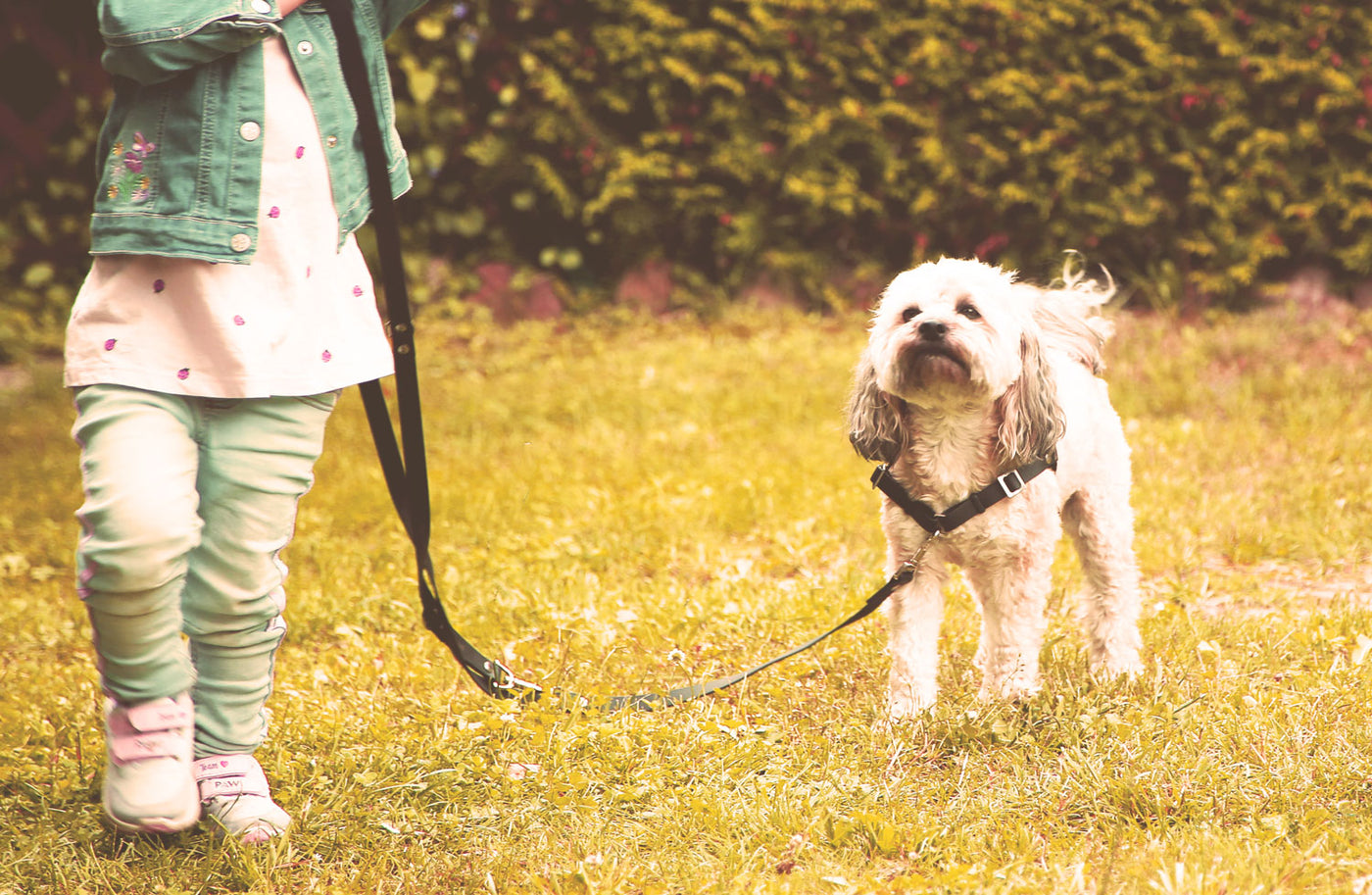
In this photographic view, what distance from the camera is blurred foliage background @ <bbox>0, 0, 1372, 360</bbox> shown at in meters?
8.00

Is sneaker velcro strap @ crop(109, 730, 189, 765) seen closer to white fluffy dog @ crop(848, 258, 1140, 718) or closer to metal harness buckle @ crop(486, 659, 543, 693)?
metal harness buckle @ crop(486, 659, 543, 693)

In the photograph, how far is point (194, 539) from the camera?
→ 8.13 feet

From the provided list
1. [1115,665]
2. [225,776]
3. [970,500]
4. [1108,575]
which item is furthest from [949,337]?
[225,776]

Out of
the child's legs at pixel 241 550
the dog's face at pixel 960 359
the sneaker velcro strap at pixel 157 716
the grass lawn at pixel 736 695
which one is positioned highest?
the dog's face at pixel 960 359

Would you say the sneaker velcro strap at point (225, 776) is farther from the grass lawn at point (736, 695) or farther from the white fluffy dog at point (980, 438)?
the white fluffy dog at point (980, 438)

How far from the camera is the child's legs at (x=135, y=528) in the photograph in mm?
2385

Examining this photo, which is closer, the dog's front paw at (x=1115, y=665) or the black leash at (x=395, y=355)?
the black leash at (x=395, y=355)

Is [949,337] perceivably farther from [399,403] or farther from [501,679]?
[501,679]

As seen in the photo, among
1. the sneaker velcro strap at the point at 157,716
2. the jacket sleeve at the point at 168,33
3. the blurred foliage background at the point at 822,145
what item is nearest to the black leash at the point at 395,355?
the jacket sleeve at the point at 168,33

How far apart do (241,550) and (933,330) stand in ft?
5.46

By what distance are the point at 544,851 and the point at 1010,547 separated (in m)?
1.43

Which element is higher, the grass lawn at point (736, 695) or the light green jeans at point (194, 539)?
the light green jeans at point (194, 539)

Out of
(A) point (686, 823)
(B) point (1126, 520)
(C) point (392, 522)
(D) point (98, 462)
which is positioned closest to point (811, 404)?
(C) point (392, 522)

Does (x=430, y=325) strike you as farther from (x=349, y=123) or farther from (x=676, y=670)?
(x=349, y=123)
